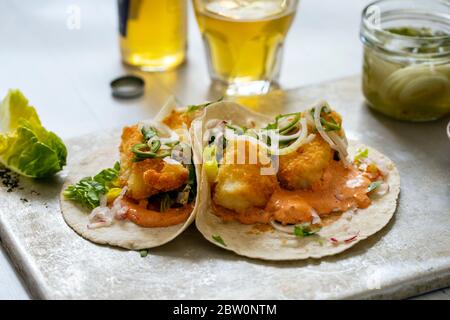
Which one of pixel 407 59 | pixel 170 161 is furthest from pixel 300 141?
pixel 407 59

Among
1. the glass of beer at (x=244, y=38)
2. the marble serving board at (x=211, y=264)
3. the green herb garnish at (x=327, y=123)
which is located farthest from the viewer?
the glass of beer at (x=244, y=38)

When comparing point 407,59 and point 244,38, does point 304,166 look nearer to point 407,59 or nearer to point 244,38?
point 407,59

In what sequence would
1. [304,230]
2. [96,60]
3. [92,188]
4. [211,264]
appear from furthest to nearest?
[96,60]
[92,188]
[304,230]
[211,264]

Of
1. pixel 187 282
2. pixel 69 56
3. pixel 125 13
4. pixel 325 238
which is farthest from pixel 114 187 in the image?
pixel 69 56

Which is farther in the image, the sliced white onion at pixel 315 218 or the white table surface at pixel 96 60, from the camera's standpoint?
the white table surface at pixel 96 60

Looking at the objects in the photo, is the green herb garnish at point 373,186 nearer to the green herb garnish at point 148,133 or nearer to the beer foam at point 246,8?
the green herb garnish at point 148,133

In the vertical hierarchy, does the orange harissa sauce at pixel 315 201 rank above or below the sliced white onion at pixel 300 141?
below

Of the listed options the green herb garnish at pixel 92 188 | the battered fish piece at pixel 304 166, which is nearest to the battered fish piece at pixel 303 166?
the battered fish piece at pixel 304 166
